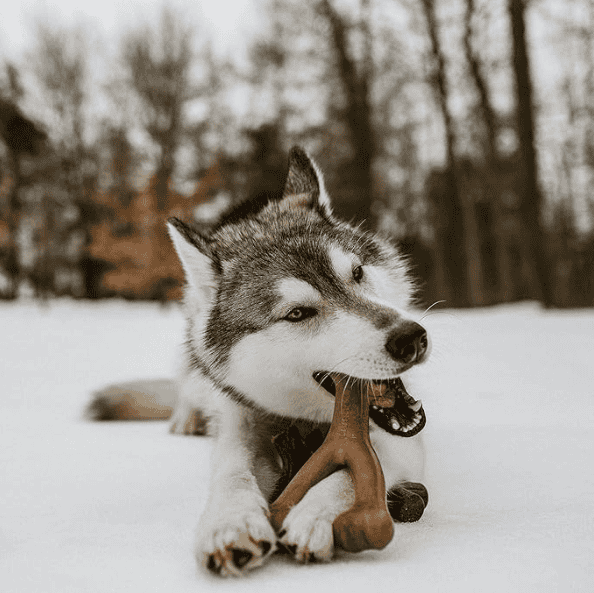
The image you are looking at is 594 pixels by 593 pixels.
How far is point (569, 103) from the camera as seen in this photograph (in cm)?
1577

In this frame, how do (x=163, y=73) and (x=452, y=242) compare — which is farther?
(x=452, y=242)

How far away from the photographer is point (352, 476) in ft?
5.88

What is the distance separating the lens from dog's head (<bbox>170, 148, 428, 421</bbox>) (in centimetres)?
199

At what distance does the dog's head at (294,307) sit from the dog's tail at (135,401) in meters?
1.87

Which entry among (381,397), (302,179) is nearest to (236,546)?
(381,397)

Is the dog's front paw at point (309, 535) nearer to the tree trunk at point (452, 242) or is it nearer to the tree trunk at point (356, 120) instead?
the tree trunk at point (356, 120)

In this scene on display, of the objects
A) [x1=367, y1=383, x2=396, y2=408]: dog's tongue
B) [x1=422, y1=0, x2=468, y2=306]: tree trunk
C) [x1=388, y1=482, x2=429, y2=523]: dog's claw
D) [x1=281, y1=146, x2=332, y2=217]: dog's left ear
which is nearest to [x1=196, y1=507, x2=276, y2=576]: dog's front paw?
[x1=388, y1=482, x2=429, y2=523]: dog's claw

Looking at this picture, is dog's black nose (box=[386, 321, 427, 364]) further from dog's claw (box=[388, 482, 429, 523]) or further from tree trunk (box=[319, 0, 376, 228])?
tree trunk (box=[319, 0, 376, 228])

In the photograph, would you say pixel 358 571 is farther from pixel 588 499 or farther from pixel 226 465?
pixel 588 499

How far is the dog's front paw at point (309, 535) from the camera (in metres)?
1.60

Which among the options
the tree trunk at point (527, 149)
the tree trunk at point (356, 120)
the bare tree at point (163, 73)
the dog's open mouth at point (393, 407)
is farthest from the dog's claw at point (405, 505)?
the bare tree at point (163, 73)

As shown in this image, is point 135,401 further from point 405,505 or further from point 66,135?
point 66,135

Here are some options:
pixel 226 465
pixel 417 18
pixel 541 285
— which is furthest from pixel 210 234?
pixel 417 18

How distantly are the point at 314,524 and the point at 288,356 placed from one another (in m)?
0.71
